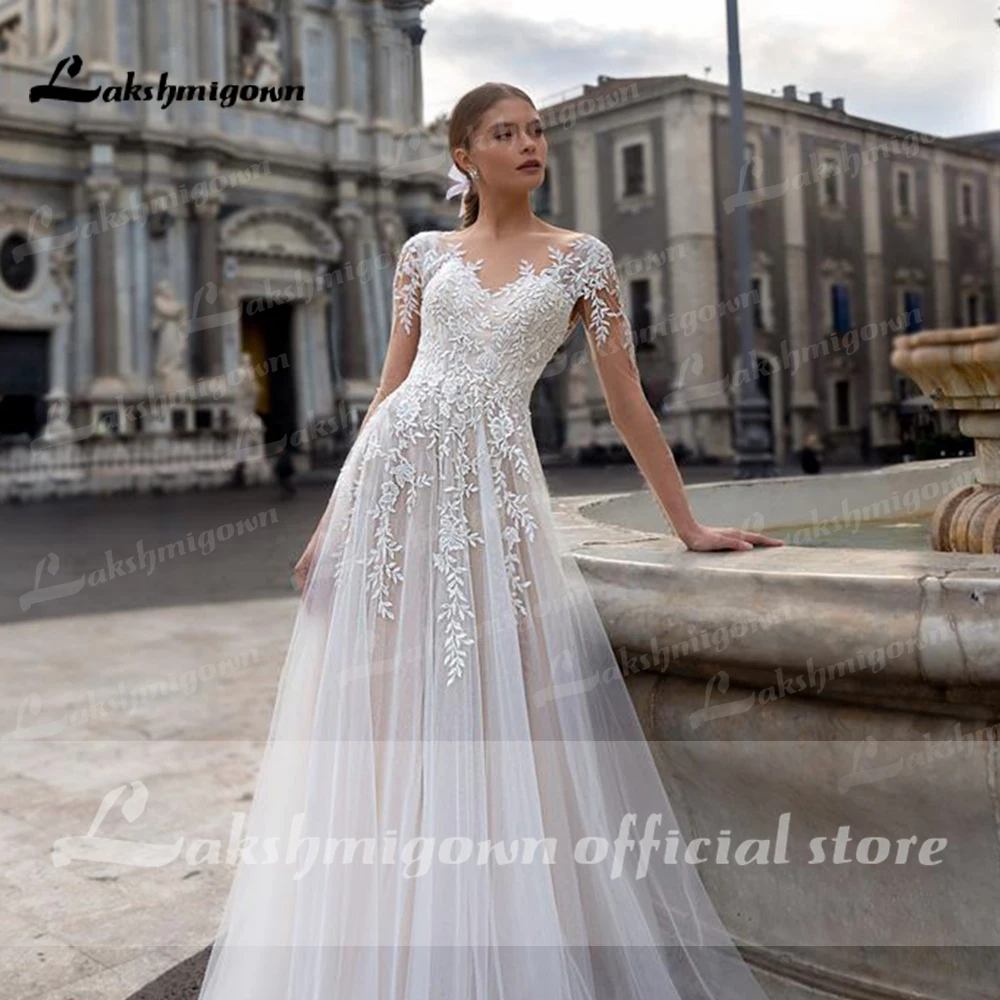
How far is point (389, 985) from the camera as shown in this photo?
2061 mm

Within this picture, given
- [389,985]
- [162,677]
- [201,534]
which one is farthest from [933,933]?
[201,534]

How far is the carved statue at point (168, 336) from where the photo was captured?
2242 centimetres

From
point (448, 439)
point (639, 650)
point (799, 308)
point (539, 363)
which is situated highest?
point (799, 308)

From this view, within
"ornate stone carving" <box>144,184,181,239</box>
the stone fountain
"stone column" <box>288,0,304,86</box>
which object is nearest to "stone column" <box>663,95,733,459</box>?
"stone column" <box>288,0,304,86</box>

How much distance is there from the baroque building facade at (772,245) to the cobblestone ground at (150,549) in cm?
964

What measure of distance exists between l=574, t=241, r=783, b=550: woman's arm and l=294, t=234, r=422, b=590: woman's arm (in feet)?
1.13

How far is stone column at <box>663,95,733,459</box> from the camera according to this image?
2903cm

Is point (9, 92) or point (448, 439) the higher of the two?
point (9, 92)

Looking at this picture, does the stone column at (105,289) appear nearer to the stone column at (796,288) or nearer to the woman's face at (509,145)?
the stone column at (796,288)

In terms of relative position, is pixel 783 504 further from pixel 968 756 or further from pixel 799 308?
pixel 799 308

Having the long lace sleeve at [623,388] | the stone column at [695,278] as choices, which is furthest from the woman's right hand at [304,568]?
the stone column at [695,278]

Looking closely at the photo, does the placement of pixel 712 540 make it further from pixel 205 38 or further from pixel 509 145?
pixel 205 38

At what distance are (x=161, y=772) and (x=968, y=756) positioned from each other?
345cm

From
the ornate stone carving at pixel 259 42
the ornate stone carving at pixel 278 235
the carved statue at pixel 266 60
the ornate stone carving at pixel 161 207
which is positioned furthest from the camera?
the carved statue at pixel 266 60
